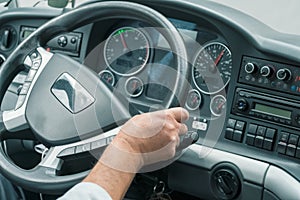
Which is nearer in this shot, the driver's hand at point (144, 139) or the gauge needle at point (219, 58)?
the driver's hand at point (144, 139)

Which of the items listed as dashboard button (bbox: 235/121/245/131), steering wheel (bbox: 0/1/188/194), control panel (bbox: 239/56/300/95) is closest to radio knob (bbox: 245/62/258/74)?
control panel (bbox: 239/56/300/95)

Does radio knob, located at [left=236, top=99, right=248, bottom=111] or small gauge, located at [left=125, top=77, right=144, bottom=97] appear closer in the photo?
radio knob, located at [left=236, top=99, right=248, bottom=111]

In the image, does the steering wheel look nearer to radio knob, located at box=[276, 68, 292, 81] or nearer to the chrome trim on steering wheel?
the chrome trim on steering wheel

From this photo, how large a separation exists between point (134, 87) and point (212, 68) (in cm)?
22

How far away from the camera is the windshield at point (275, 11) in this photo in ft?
4.91

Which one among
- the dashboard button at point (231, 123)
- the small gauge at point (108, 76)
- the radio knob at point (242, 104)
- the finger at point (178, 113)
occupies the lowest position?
the dashboard button at point (231, 123)

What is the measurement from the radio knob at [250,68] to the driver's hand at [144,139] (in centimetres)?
32

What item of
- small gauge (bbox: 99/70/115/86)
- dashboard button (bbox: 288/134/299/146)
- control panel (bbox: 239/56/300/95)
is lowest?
dashboard button (bbox: 288/134/299/146)

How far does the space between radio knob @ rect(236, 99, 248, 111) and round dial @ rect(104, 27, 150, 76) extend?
288 millimetres

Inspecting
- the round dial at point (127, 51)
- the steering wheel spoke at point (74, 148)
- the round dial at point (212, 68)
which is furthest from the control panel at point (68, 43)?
the steering wheel spoke at point (74, 148)

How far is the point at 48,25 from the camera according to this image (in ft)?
4.25

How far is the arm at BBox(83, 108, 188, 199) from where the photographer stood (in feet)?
3.32

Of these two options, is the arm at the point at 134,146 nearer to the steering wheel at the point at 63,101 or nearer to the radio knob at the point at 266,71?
the steering wheel at the point at 63,101

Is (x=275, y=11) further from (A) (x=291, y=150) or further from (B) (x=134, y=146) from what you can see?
(B) (x=134, y=146)
